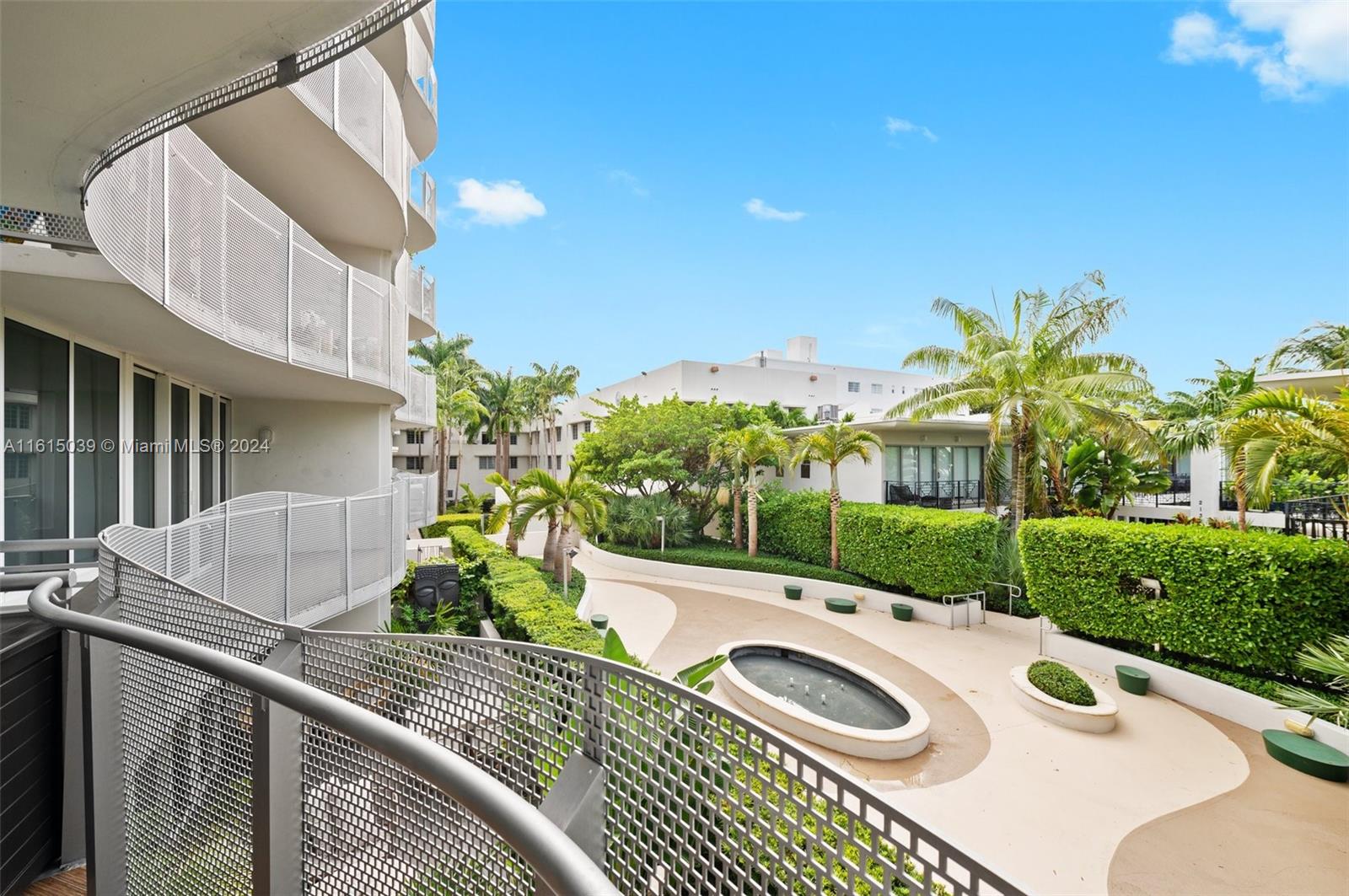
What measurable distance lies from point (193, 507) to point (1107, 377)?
19.9m

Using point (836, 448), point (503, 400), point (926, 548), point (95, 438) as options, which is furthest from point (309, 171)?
point (503, 400)

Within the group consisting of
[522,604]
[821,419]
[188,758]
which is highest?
[821,419]

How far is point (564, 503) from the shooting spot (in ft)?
56.3

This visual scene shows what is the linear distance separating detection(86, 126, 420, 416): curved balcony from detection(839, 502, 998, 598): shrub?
13.8m

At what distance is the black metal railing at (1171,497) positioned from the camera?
22109 millimetres

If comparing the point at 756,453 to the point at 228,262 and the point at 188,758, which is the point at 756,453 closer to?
the point at 228,262

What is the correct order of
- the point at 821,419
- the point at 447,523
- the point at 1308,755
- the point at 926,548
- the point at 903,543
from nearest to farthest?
the point at 1308,755
the point at 926,548
the point at 903,543
the point at 447,523
the point at 821,419

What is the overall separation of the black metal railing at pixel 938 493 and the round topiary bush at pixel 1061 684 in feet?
37.5

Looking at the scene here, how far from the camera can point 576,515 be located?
17.3 metres

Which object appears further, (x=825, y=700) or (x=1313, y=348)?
(x=1313, y=348)

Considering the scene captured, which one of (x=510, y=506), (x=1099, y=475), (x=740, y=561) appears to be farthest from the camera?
(x=740, y=561)

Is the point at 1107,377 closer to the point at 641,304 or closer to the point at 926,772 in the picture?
the point at 926,772

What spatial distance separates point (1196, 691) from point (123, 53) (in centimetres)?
1538

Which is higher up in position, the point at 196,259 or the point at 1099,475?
the point at 196,259
